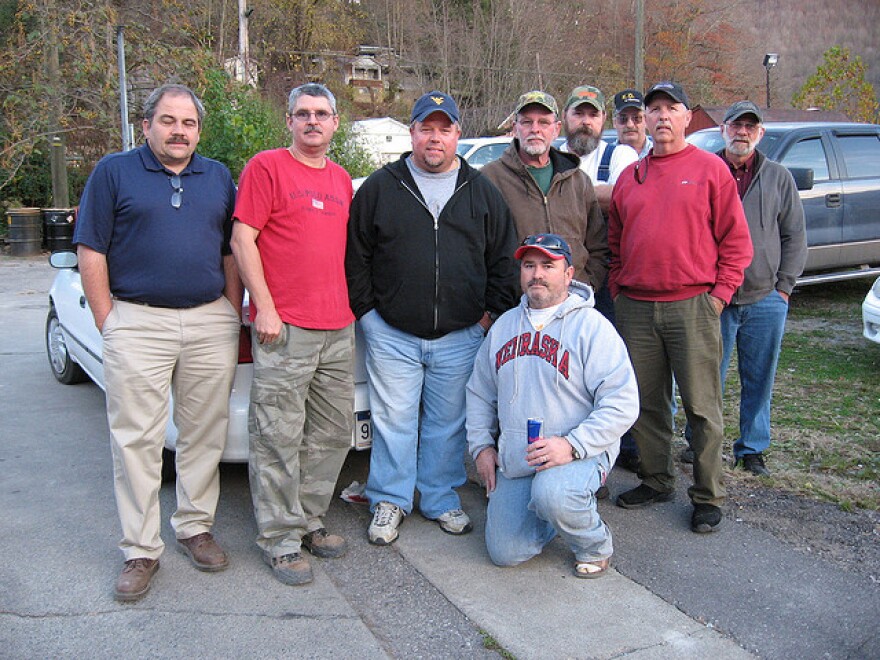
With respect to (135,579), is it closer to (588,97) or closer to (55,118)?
(588,97)

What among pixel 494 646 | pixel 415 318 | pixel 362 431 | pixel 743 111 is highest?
pixel 743 111

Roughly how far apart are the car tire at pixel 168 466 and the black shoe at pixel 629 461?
2.51 m

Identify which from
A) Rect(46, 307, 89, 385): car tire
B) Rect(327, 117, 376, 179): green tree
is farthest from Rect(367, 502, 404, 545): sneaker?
Rect(327, 117, 376, 179): green tree

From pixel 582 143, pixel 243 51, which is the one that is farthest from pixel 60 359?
pixel 243 51

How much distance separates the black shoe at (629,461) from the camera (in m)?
4.81

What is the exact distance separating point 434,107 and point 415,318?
99cm

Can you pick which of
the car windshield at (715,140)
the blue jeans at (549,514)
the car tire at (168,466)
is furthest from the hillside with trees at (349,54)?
the blue jeans at (549,514)

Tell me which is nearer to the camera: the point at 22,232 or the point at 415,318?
the point at 415,318

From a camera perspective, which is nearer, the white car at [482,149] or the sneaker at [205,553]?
the sneaker at [205,553]

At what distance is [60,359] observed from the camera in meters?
6.68

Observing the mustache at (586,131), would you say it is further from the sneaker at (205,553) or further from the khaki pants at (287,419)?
the sneaker at (205,553)

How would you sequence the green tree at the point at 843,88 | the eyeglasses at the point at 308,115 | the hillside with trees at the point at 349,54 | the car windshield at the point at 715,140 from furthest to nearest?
the green tree at the point at 843,88
the hillside with trees at the point at 349,54
the car windshield at the point at 715,140
the eyeglasses at the point at 308,115

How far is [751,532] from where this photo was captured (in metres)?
3.95

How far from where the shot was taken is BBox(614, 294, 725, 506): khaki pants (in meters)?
3.97
